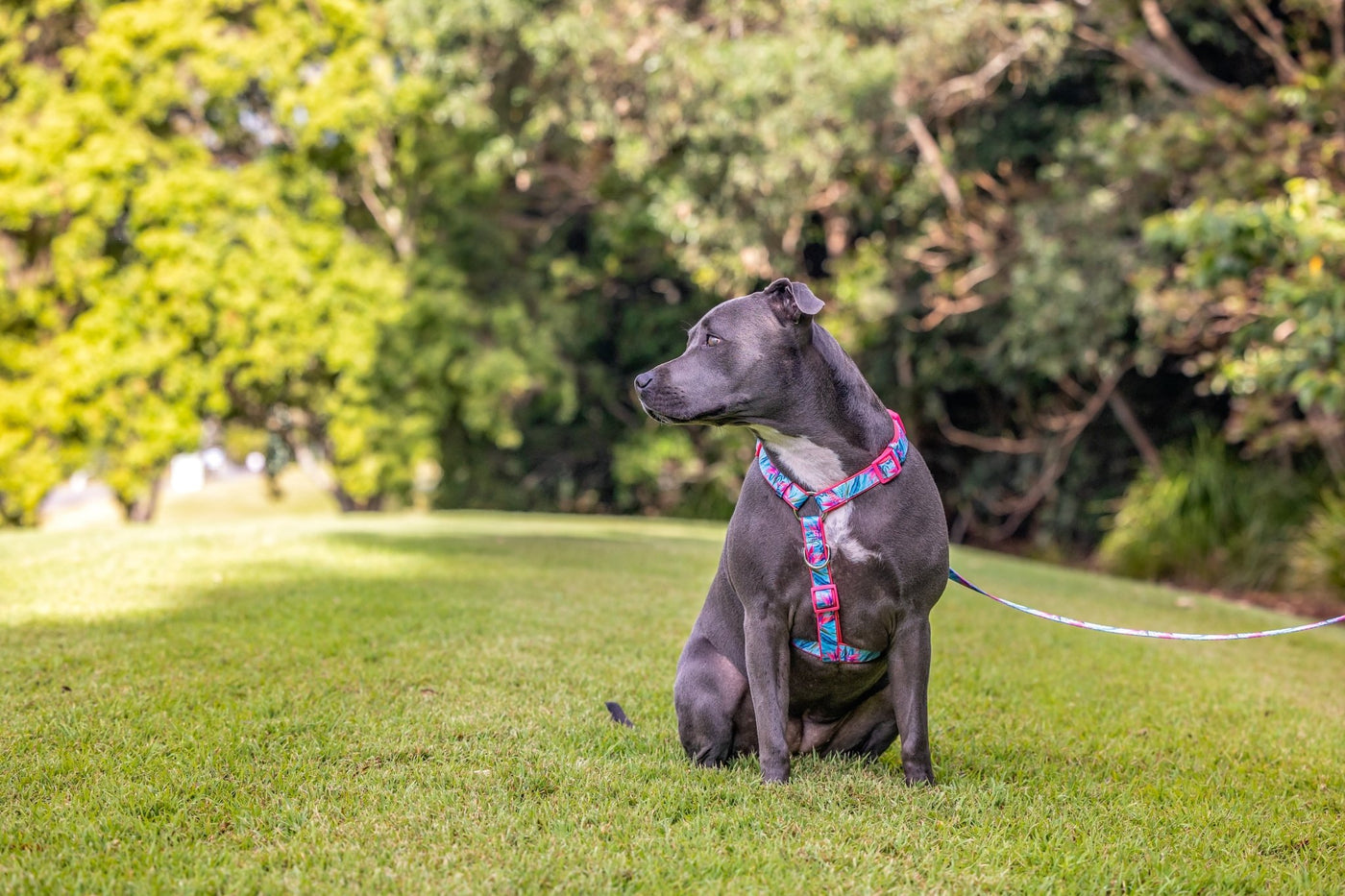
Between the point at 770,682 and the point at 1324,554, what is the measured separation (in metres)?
9.74

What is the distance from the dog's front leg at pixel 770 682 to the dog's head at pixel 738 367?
0.67m

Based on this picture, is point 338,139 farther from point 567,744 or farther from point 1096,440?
point 567,744

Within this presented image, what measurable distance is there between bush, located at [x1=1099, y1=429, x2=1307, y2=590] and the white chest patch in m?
10.5

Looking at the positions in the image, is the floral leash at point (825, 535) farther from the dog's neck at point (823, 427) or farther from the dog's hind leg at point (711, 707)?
the dog's hind leg at point (711, 707)

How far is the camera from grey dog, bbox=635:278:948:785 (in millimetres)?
3672

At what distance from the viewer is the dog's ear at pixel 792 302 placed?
3.64 m

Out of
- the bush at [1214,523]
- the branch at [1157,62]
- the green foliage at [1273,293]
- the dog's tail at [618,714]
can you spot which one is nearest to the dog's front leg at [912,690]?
the dog's tail at [618,714]

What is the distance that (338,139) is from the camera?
1786cm

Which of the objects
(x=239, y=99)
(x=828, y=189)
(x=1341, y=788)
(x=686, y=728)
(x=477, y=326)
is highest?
(x=239, y=99)

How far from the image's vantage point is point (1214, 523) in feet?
43.6

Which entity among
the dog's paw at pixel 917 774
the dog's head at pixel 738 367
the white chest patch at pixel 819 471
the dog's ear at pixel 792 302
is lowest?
the dog's paw at pixel 917 774

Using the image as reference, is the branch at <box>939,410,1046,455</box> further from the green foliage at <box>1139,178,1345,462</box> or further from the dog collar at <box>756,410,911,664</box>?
the dog collar at <box>756,410,911,664</box>

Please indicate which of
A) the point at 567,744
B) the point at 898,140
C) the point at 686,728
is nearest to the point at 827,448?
the point at 686,728

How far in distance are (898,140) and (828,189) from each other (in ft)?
4.49
